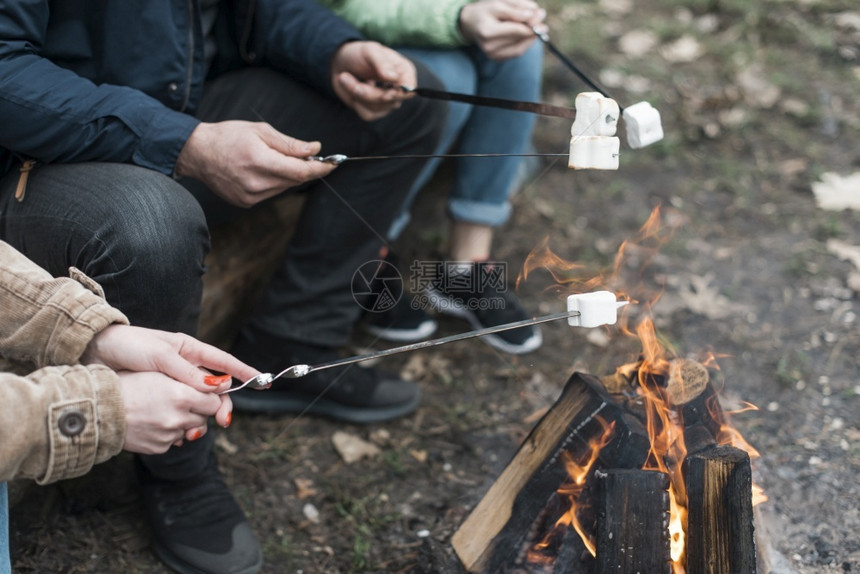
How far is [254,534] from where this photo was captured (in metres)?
2.10

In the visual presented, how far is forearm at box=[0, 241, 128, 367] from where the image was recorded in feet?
4.61

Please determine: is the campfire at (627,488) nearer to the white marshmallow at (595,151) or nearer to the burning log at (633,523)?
the burning log at (633,523)

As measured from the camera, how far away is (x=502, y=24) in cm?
245

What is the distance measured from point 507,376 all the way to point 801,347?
1.06 metres

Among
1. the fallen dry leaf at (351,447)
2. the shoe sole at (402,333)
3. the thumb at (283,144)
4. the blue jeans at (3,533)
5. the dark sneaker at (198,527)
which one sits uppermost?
the thumb at (283,144)

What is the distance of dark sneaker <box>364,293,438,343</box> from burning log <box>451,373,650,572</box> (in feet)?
3.78

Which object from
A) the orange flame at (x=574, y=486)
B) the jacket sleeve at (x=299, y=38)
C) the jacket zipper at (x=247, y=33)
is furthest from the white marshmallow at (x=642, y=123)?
the jacket zipper at (x=247, y=33)

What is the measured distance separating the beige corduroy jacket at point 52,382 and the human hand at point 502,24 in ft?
4.90

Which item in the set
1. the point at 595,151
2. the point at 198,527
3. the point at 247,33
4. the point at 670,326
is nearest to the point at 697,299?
the point at 670,326

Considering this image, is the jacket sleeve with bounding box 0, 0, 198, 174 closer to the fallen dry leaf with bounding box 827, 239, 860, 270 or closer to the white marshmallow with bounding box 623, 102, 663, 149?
the white marshmallow with bounding box 623, 102, 663, 149

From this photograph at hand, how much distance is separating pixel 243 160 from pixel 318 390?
0.96 metres

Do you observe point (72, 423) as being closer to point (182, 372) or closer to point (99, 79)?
point (182, 372)

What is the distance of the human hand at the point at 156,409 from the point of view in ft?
4.35

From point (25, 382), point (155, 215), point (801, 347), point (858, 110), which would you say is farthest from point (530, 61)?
point (858, 110)
